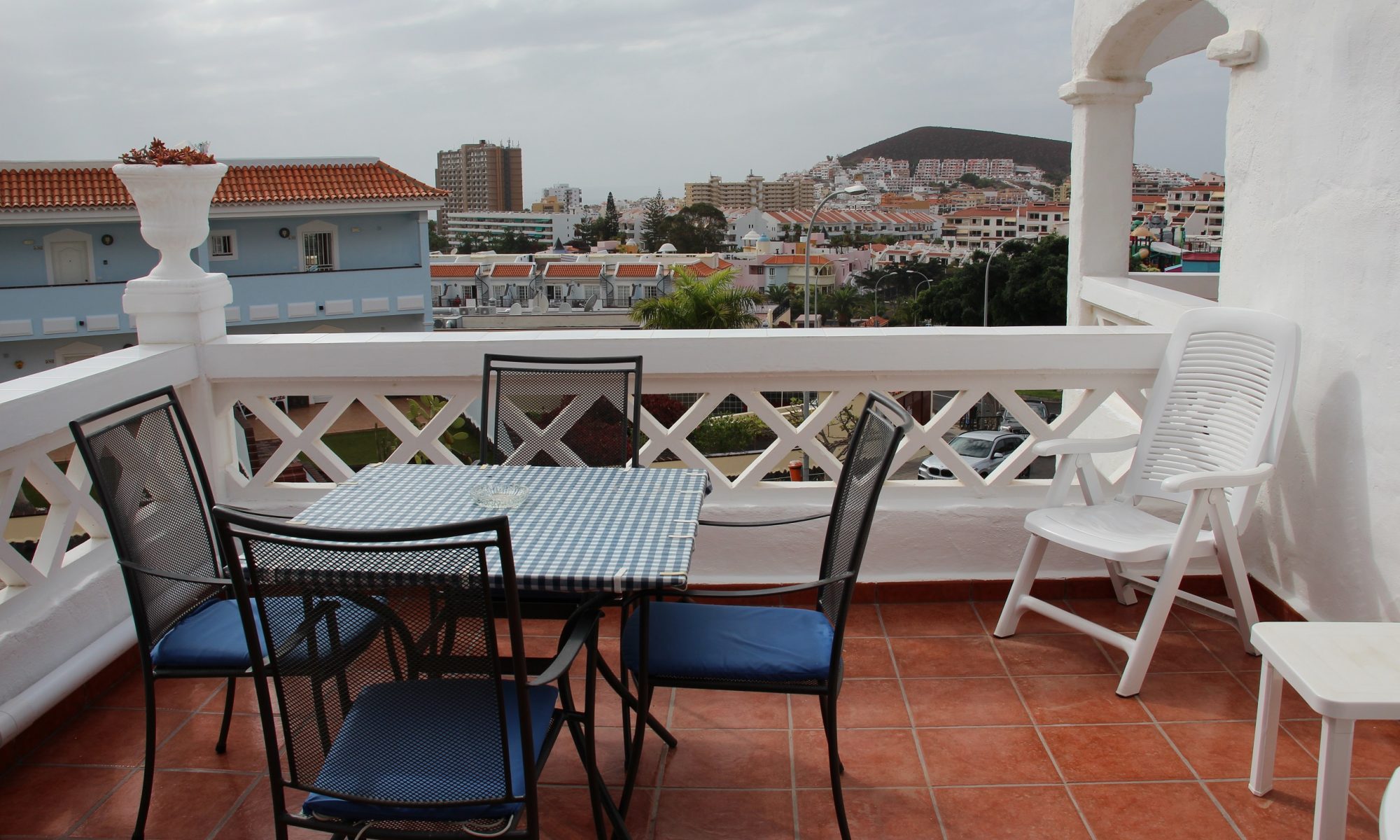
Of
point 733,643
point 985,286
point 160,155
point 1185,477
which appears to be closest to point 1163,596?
point 1185,477

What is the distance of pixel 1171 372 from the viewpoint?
319cm

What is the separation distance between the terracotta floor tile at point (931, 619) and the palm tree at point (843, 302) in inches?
1504

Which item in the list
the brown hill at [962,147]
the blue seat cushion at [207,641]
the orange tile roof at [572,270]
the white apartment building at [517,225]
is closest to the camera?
the blue seat cushion at [207,641]

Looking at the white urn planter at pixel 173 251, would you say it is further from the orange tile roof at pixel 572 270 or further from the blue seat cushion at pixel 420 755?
the orange tile roof at pixel 572 270

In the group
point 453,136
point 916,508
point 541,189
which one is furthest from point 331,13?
point 916,508

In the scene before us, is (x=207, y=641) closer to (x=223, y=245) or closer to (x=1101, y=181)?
(x=1101, y=181)

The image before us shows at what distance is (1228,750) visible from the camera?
252cm

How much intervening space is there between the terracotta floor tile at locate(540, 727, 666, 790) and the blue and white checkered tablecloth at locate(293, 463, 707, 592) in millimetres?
569

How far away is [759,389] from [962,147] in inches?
1647

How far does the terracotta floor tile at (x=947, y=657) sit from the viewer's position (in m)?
2.96

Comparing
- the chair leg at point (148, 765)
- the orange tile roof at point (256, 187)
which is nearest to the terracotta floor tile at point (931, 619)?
the chair leg at point (148, 765)

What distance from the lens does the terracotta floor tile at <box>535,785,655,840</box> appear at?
2.21 metres

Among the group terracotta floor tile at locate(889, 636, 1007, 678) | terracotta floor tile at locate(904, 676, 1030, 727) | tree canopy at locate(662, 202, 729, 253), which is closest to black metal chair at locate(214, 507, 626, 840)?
terracotta floor tile at locate(904, 676, 1030, 727)

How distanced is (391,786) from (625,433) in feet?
4.68
